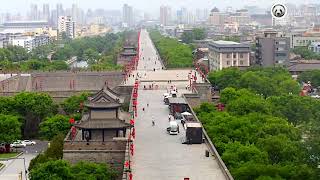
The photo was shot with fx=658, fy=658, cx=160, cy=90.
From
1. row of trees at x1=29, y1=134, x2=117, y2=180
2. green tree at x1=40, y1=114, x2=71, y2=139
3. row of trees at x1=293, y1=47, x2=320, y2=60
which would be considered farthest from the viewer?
row of trees at x1=293, y1=47, x2=320, y2=60

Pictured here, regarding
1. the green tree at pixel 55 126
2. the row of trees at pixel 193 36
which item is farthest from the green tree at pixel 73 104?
the row of trees at pixel 193 36

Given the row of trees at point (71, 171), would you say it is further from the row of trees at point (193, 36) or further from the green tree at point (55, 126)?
the row of trees at point (193, 36)

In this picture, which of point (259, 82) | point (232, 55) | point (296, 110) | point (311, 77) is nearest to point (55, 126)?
point (296, 110)

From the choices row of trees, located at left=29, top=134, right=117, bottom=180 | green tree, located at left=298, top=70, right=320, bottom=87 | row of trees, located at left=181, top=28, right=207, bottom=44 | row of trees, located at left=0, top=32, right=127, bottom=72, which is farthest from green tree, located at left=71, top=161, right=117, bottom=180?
row of trees, located at left=181, top=28, right=207, bottom=44

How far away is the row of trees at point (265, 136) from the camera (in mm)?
21156

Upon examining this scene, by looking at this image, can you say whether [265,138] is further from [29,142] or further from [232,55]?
[232,55]

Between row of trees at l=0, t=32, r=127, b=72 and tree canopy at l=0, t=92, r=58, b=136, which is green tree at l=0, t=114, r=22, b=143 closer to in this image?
tree canopy at l=0, t=92, r=58, b=136

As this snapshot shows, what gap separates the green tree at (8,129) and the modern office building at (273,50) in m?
39.4

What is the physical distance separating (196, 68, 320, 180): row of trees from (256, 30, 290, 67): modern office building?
28.9 metres

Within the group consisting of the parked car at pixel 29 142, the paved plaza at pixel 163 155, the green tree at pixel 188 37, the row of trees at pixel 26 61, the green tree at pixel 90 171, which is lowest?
the parked car at pixel 29 142

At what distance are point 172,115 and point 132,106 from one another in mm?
2744

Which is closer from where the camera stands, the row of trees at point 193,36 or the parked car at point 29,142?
the parked car at point 29,142

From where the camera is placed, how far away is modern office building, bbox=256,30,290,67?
68812mm

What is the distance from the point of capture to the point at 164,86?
43.9 metres
